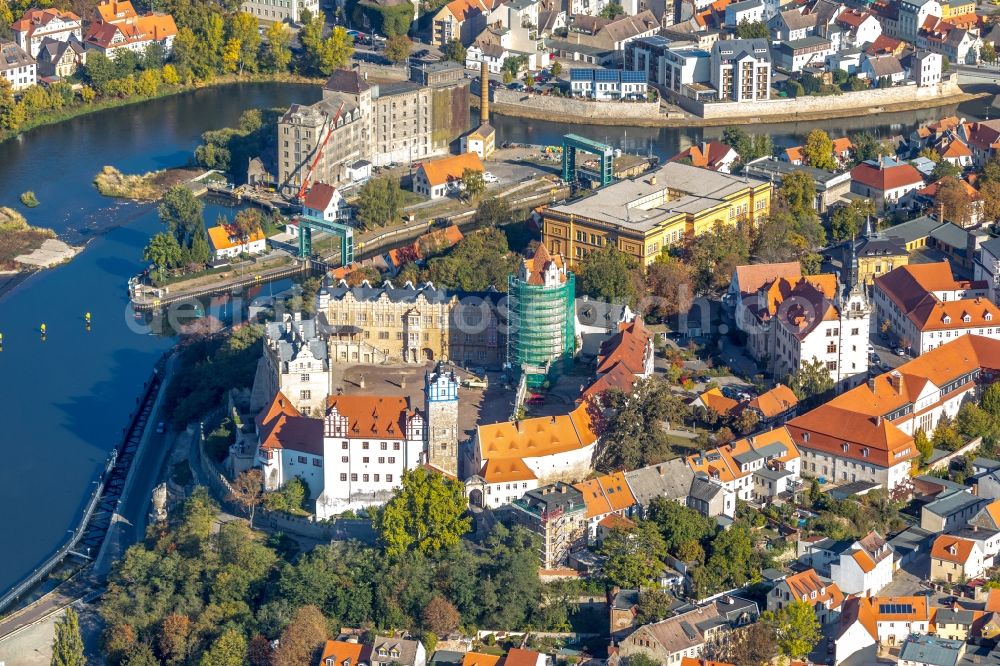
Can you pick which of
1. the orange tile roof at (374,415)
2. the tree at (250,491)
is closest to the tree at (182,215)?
the tree at (250,491)

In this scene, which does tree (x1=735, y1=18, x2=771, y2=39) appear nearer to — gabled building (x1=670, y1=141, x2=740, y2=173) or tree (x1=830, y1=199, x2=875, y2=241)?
gabled building (x1=670, y1=141, x2=740, y2=173)

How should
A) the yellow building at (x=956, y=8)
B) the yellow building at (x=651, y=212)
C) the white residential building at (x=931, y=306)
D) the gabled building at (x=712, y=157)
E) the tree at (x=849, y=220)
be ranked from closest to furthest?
the white residential building at (x=931, y=306)
the yellow building at (x=651, y=212)
the tree at (x=849, y=220)
the gabled building at (x=712, y=157)
the yellow building at (x=956, y=8)

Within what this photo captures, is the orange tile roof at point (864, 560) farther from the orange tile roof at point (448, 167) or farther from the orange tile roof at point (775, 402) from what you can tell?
the orange tile roof at point (448, 167)

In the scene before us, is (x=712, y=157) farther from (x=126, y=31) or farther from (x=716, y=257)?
(x=126, y=31)

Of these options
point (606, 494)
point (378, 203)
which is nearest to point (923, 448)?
point (606, 494)

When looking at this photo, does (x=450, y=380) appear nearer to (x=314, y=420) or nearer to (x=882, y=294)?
(x=314, y=420)

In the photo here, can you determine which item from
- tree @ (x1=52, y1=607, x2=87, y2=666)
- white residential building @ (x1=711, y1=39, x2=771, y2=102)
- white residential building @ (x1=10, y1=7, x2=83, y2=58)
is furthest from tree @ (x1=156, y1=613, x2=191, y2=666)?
white residential building @ (x1=10, y1=7, x2=83, y2=58)
